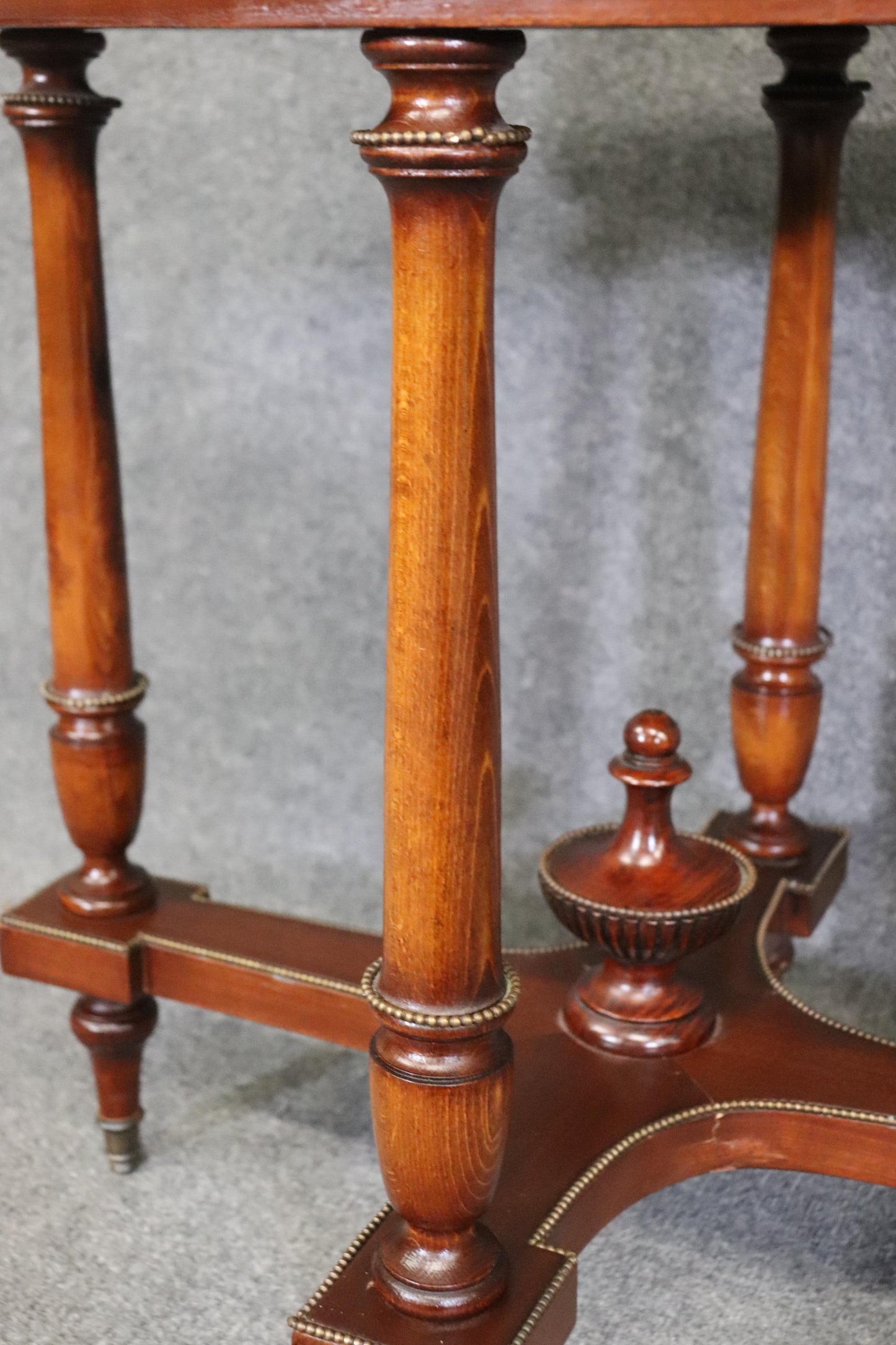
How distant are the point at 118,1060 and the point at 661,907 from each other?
0.39 meters

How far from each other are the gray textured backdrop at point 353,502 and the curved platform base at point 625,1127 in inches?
7.2

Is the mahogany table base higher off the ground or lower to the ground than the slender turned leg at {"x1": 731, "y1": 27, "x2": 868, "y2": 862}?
lower

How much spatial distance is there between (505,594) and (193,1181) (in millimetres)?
605

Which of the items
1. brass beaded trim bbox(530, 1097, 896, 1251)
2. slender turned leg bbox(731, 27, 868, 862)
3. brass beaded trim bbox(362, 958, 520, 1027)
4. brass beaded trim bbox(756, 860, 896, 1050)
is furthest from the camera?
slender turned leg bbox(731, 27, 868, 862)

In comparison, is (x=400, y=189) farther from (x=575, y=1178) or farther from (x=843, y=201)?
(x=843, y=201)

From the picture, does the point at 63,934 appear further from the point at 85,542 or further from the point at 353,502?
the point at 353,502

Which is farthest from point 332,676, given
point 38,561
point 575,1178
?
point 575,1178

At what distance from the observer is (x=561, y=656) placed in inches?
60.2

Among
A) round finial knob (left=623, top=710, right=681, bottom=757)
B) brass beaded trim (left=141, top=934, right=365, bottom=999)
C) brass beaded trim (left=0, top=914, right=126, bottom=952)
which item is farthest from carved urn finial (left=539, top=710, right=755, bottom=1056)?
brass beaded trim (left=0, top=914, right=126, bottom=952)

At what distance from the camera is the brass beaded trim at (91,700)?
41.7 inches

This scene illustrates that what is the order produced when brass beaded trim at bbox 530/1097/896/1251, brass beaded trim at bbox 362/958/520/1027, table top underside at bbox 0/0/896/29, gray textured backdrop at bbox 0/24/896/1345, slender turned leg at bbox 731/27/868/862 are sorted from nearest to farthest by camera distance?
table top underside at bbox 0/0/896/29
brass beaded trim at bbox 362/958/520/1027
brass beaded trim at bbox 530/1097/896/1251
slender turned leg at bbox 731/27/868/862
gray textured backdrop at bbox 0/24/896/1345

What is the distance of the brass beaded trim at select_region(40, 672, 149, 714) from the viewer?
3.48 feet

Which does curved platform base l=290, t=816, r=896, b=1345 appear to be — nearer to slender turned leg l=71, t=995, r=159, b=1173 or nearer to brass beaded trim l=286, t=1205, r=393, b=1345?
brass beaded trim l=286, t=1205, r=393, b=1345

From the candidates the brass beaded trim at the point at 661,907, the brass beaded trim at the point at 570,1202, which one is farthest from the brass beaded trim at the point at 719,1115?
the brass beaded trim at the point at 661,907
